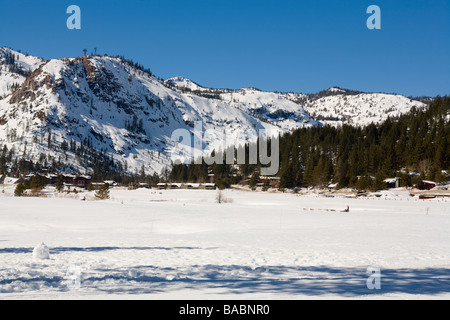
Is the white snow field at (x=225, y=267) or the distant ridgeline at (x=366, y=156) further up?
the distant ridgeline at (x=366, y=156)

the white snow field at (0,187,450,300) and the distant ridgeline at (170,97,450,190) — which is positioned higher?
the distant ridgeline at (170,97,450,190)

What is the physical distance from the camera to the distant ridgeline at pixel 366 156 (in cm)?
9381

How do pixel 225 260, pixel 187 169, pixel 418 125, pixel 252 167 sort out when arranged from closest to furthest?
pixel 225 260
pixel 418 125
pixel 252 167
pixel 187 169

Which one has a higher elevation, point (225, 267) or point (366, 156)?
point (366, 156)

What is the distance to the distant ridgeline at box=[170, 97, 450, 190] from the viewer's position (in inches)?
3693

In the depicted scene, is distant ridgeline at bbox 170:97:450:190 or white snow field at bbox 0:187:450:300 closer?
white snow field at bbox 0:187:450:300

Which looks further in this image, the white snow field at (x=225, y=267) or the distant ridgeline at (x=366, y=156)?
the distant ridgeline at (x=366, y=156)

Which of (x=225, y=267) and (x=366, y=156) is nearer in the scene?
(x=225, y=267)

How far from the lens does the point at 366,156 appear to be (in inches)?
4294
